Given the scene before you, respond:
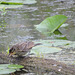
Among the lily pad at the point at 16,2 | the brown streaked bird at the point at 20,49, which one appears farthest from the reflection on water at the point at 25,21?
the brown streaked bird at the point at 20,49

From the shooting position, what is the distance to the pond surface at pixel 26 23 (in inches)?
165

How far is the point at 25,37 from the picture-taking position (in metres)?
4.25

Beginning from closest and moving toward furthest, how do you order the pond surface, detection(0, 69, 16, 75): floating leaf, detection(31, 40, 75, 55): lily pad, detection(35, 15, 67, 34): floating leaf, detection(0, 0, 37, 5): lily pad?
detection(0, 69, 16, 75): floating leaf < detection(31, 40, 75, 55): lily pad < the pond surface < detection(35, 15, 67, 34): floating leaf < detection(0, 0, 37, 5): lily pad

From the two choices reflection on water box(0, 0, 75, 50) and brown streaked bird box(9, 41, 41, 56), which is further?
reflection on water box(0, 0, 75, 50)

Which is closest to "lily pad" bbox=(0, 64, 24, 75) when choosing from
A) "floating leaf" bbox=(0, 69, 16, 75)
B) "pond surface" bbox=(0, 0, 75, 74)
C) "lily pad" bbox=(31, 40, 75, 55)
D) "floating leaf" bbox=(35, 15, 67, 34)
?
"floating leaf" bbox=(0, 69, 16, 75)

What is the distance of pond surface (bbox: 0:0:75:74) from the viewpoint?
165 inches

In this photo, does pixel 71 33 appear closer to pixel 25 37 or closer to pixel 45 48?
pixel 25 37

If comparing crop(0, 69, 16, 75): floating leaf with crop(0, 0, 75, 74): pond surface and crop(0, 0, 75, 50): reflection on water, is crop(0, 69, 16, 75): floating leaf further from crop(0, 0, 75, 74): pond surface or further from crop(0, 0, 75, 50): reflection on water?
crop(0, 0, 75, 50): reflection on water

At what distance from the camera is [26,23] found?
216 inches

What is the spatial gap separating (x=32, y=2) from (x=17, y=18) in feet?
7.17

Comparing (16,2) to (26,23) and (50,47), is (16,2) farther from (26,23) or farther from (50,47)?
(50,47)

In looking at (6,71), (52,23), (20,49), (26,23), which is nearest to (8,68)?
(6,71)

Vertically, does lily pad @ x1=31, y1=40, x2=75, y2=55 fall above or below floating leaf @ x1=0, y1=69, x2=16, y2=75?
below

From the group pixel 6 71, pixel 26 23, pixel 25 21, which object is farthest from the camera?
pixel 25 21
